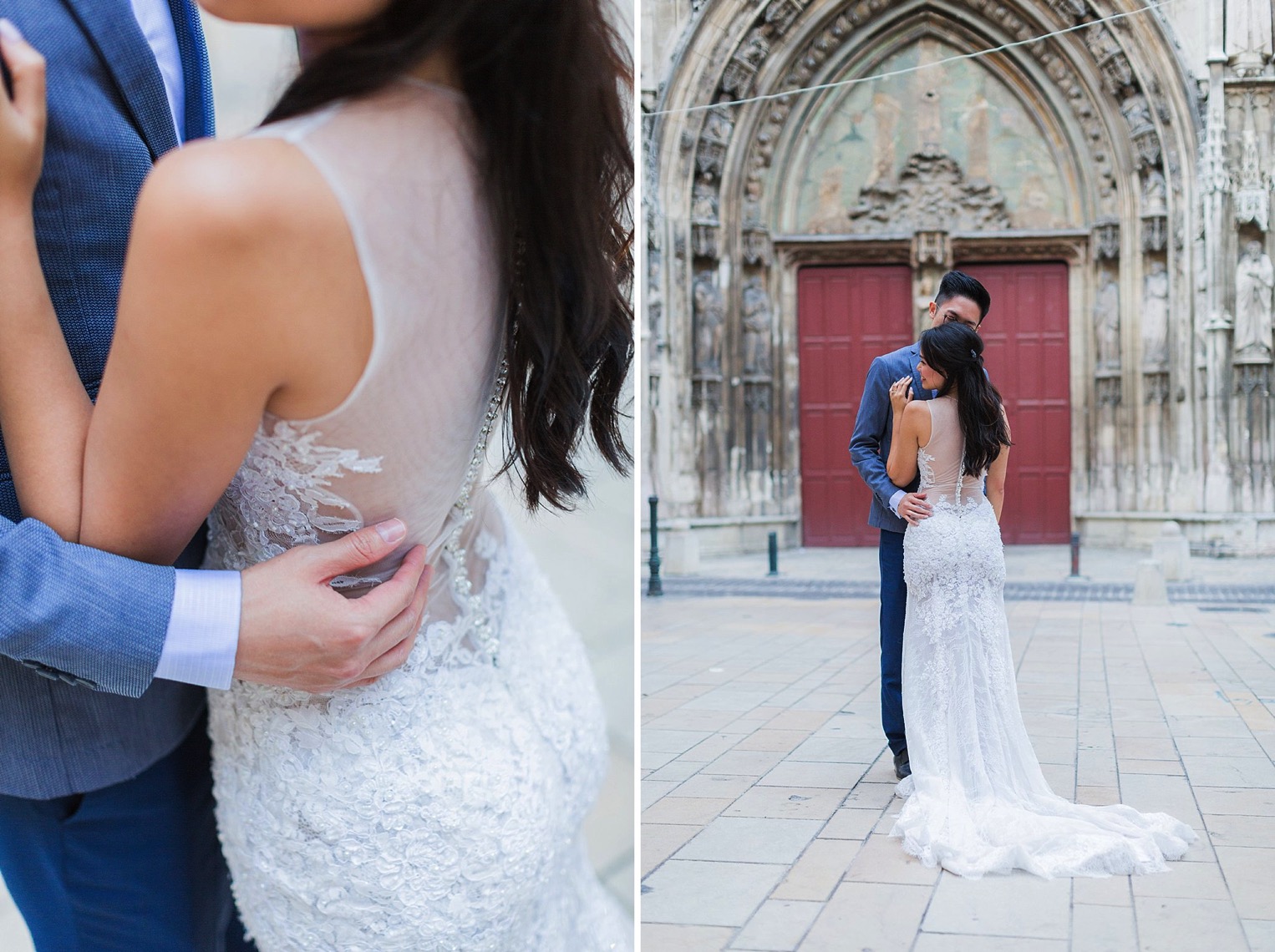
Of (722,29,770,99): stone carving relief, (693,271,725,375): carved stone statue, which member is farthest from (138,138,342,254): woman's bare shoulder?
(722,29,770,99): stone carving relief

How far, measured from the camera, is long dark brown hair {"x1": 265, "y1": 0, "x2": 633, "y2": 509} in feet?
3.23

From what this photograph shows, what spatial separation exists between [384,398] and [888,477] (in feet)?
10.9

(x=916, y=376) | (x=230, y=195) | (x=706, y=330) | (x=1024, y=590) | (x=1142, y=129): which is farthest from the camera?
(x=706, y=330)

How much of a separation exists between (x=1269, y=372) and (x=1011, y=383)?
2.68 metres

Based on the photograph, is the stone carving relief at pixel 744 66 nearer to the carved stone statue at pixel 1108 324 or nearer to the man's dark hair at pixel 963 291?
the carved stone statue at pixel 1108 324

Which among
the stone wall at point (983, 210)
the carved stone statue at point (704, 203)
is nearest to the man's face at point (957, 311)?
the stone wall at point (983, 210)

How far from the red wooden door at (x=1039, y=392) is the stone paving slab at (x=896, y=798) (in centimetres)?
645

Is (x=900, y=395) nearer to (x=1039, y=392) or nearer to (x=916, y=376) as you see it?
(x=916, y=376)

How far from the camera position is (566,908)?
1306 mm

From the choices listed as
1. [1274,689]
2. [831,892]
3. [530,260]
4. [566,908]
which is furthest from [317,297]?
[1274,689]

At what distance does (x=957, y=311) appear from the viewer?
3.98m

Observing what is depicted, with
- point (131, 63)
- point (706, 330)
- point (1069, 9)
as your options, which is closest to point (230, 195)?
point (131, 63)

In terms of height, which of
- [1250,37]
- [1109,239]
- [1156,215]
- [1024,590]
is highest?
[1250,37]

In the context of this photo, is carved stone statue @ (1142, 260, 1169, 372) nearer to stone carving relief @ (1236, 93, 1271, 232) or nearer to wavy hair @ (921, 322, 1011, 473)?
stone carving relief @ (1236, 93, 1271, 232)
